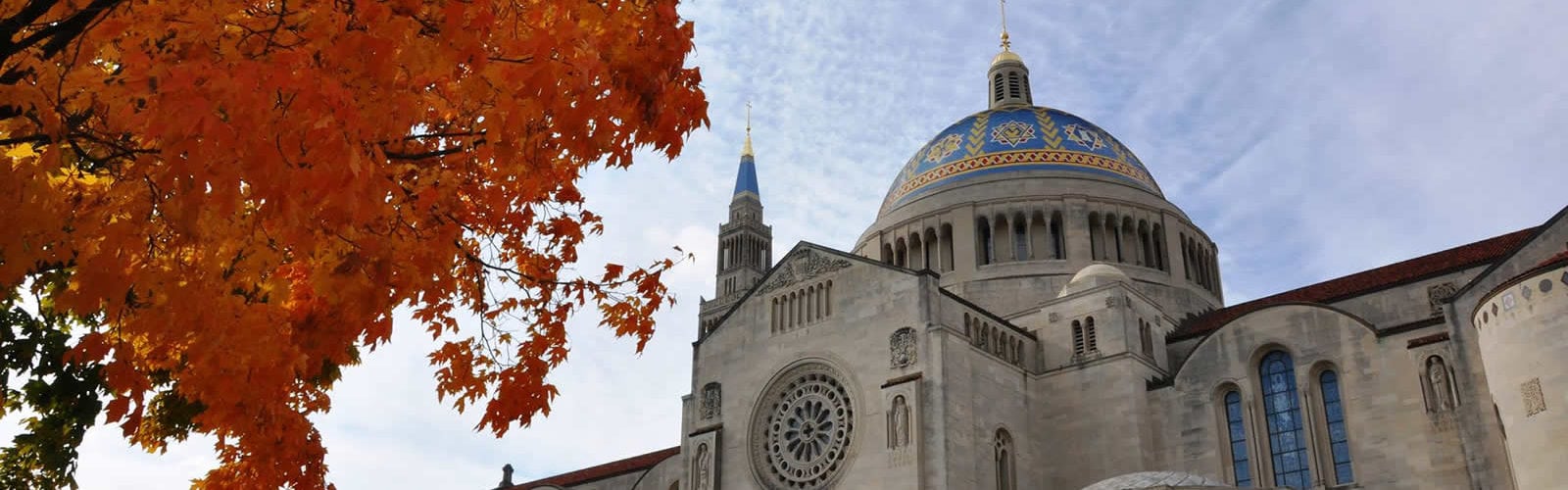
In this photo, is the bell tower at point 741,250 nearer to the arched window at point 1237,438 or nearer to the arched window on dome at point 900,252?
the arched window on dome at point 900,252

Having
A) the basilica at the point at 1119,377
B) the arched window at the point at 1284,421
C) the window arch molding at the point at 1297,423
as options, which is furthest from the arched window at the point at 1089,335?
the arched window at the point at 1284,421

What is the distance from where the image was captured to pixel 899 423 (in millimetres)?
32531

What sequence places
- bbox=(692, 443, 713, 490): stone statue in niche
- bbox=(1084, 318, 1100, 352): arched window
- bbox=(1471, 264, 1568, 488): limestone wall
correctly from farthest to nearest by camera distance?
bbox=(692, 443, 713, 490): stone statue in niche, bbox=(1084, 318, 1100, 352): arched window, bbox=(1471, 264, 1568, 488): limestone wall

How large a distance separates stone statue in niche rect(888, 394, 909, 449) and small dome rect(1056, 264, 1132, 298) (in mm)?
7494

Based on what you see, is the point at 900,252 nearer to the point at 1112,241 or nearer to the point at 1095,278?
the point at 1112,241

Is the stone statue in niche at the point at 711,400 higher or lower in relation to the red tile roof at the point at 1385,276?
lower

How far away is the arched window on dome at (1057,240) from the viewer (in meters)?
43.7

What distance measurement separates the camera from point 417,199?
8461 millimetres

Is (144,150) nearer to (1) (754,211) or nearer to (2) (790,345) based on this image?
(2) (790,345)

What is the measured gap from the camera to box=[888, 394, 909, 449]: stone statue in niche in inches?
→ 1272

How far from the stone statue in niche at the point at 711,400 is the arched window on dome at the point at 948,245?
1084cm

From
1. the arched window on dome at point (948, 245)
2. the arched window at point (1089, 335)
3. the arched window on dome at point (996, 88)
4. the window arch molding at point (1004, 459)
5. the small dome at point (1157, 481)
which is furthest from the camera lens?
the arched window on dome at point (996, 88)

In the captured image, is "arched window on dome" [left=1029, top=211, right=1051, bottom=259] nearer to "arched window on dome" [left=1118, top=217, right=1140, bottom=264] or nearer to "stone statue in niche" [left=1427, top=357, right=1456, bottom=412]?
"arched window on dome" [left=1118, top=217, right=1140, bottom=264]

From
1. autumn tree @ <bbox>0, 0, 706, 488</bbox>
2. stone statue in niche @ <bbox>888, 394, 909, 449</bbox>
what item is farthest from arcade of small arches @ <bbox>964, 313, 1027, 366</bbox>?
autumn tree @ <bbox>0, 0, 706, 488</bbox>
